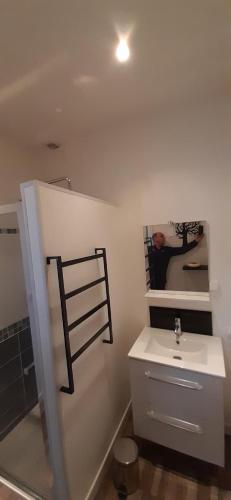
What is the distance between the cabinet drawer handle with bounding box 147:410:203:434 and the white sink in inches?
14.1

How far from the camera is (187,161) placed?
171cm

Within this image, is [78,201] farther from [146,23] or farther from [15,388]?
[15,388]

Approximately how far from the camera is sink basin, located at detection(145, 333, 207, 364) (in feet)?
5.35

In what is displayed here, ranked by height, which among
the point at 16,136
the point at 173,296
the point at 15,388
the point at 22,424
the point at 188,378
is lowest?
the point at 22,424

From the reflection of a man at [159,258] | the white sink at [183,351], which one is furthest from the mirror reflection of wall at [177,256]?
the white sink at [183,351]

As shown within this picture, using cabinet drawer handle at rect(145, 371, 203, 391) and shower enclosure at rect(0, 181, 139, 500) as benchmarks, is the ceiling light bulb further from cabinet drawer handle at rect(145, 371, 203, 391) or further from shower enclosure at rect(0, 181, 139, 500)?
cabinet drawer handle at rect(145, 371, 203, 391)

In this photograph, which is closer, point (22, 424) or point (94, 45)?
point (94, 45)

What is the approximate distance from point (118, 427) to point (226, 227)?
1.79 meters

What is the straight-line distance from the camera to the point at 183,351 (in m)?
1.72

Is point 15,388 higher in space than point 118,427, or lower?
higher

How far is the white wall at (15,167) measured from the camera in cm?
184

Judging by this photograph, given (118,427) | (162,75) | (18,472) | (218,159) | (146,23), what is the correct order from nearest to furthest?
(146,23), (162,75), (18,472), (218,159), (118,427)

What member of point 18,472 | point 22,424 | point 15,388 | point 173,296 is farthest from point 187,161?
point 18,472

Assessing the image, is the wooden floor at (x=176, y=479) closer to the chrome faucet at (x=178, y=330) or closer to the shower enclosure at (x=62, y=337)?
the shower enclosure at (x=62, y=337)
